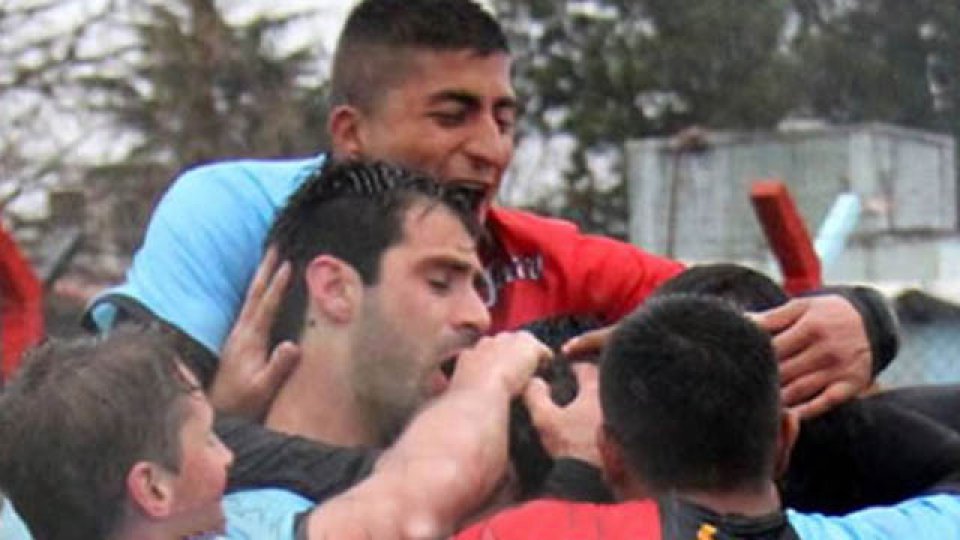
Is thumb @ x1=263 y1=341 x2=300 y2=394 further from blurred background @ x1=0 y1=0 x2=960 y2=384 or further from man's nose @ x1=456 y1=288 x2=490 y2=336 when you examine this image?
blurred background @ x1=0 y1=0 x2=960 y2=384

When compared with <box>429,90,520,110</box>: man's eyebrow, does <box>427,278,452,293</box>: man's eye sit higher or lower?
lower

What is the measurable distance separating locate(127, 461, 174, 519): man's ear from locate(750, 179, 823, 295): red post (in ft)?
5.47

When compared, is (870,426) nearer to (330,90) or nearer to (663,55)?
(330,90)

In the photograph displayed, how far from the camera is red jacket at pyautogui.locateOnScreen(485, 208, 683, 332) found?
8.12ft

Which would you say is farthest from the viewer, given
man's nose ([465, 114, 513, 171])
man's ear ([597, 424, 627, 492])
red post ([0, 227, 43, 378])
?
red post ([0, 227, 43, 378])

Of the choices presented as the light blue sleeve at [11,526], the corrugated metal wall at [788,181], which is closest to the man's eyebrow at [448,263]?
the light blue sleeve at [11,526]

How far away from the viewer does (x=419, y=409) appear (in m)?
2.14

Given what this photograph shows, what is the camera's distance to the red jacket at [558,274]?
97.4 inches

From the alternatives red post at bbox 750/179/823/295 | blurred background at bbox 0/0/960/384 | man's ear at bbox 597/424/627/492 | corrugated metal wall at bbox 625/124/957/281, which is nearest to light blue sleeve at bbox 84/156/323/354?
man's ear at bbox 597/424/627/492

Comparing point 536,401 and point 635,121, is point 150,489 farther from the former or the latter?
point 635,121

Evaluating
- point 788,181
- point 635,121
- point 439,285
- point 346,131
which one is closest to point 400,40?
point 346,131

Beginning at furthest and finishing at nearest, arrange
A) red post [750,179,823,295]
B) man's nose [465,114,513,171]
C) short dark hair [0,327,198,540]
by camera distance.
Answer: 1. red post [750,179,823,295]
2. man's nose [465,114,513,171]
3. short dark hair [0,327,198,540]

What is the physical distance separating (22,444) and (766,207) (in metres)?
1.77

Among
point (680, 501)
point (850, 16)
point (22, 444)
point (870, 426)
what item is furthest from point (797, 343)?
point (850, 16)
